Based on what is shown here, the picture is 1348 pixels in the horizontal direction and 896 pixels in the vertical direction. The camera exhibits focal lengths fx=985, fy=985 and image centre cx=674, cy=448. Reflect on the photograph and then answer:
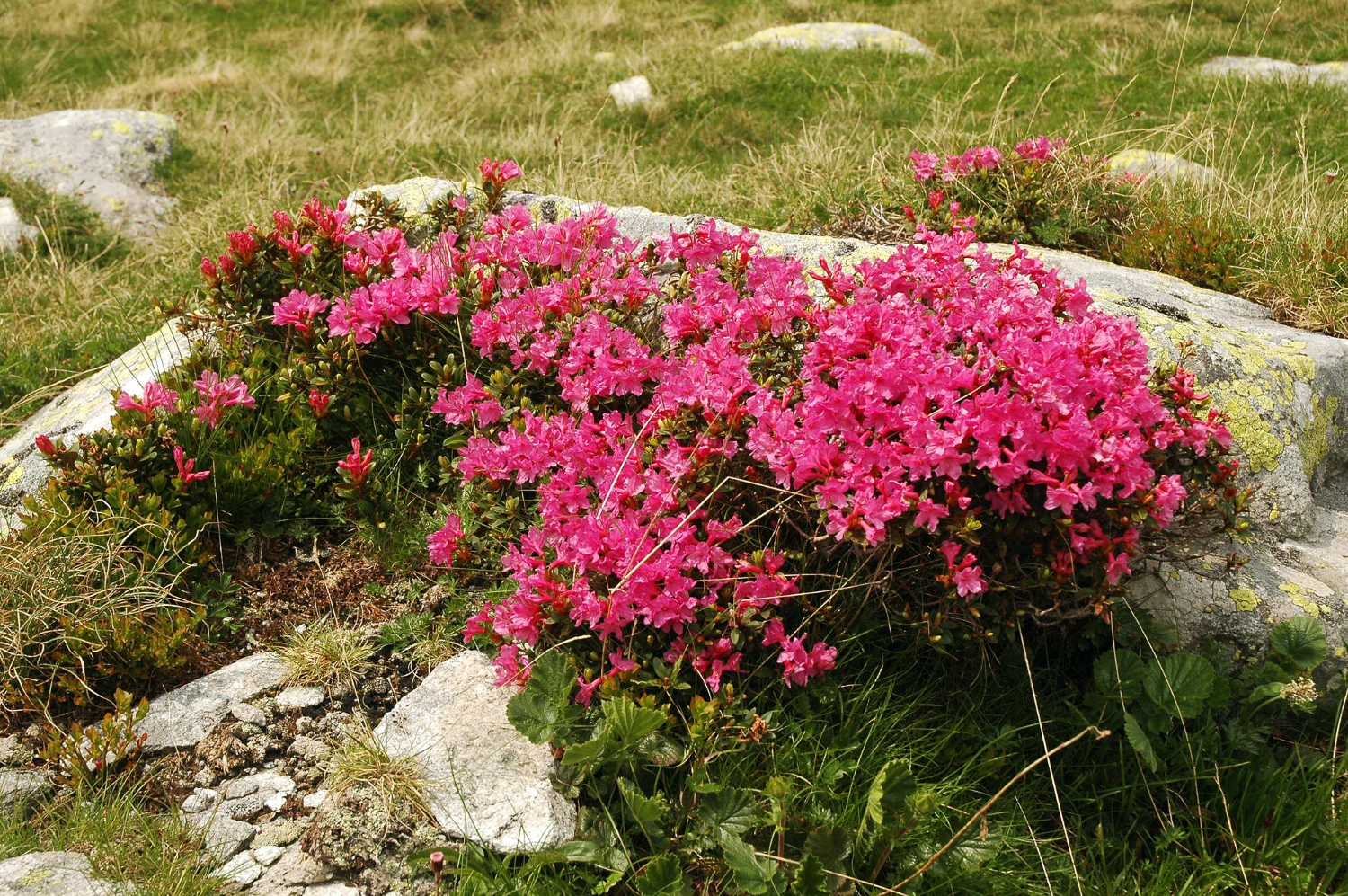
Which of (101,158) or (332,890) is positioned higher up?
(101,158)

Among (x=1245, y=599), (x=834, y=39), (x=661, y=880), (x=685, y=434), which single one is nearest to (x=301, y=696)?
(x=661, y=880)

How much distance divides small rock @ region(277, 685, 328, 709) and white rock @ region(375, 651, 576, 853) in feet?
1.06

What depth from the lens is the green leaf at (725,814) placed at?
8.95ft

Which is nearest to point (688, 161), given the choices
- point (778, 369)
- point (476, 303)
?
point (476, 303)

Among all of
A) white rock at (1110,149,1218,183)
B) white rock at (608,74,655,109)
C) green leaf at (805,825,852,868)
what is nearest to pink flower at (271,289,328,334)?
green leaf at (805,825,852,868)

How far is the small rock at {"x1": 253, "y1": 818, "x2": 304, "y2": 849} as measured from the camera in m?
2.92

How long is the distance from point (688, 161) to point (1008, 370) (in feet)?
20.7

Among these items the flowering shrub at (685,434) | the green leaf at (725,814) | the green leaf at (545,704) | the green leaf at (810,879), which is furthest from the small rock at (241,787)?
the green leaf at (810,879)

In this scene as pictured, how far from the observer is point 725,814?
2.75 metres

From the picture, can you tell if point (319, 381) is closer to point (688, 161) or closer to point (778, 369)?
point (778, 369)

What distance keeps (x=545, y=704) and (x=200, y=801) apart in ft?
3.81

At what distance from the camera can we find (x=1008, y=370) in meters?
3.02

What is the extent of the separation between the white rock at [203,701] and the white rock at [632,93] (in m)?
7.35

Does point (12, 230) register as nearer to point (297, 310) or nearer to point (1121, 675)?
point (297, 310)
